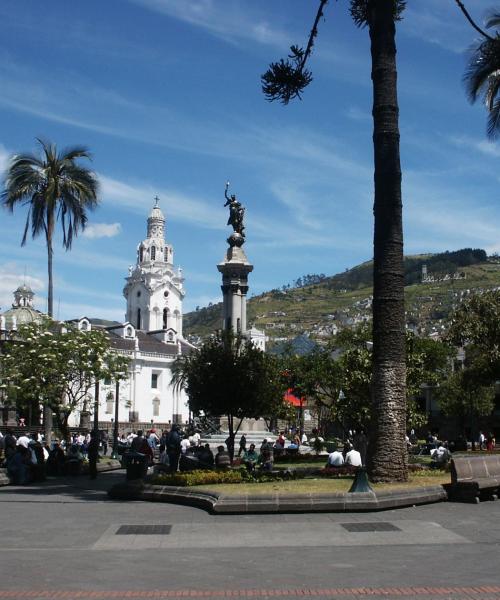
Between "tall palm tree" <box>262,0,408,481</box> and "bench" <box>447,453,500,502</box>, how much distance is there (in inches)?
53.6

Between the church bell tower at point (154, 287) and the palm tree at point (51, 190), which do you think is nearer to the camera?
the palm tree at point (51, 190)

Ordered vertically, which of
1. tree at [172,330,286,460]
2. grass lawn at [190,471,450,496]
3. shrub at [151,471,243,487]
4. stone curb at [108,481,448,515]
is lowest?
stone curb at [108,481,448,515]

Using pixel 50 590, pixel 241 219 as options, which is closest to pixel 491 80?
pixel 241 219

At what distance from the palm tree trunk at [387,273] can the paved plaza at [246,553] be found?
206 centimetres

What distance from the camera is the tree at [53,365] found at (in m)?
35.6

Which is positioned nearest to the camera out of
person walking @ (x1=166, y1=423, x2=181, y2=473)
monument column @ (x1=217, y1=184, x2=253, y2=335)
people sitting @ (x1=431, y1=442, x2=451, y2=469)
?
person walking @ (x1=166, y1=423, x2=181, y2=473)

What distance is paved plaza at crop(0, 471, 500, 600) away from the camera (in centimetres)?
811

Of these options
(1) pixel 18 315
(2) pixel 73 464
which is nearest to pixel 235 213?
(2) pixel 73 464

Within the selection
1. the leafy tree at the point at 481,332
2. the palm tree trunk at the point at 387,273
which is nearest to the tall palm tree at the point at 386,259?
the palm tree trunk at the point at 387,273

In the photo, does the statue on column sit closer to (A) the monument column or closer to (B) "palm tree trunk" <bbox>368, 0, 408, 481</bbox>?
(A) the monument column

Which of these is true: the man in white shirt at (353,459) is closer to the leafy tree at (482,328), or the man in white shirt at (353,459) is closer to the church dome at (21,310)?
the leafy tree at (482,328)

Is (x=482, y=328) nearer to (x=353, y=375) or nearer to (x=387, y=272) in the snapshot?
(x=353, y=375)

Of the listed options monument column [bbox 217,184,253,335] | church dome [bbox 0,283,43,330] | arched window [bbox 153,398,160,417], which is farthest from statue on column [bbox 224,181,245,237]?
arched window [bbox 153,398,160,417]

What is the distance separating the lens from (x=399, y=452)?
16.4 m
